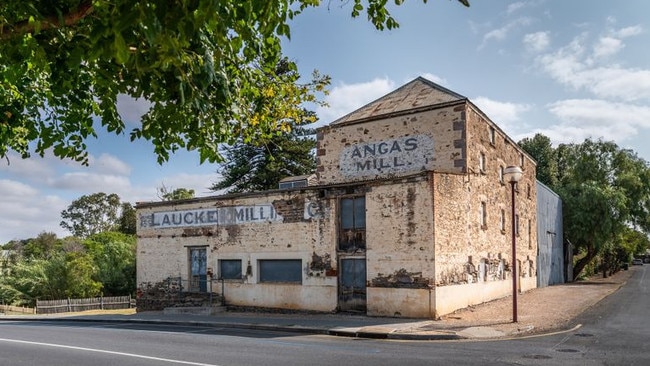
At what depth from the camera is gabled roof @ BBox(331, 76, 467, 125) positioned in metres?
22.2

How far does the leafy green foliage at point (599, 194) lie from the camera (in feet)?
130

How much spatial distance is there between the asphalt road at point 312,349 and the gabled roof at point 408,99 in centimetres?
1045

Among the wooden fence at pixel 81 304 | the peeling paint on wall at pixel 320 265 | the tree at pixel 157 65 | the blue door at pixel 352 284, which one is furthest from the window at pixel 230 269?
the wooden fence at pixel 81 304

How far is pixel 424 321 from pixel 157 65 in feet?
45.5

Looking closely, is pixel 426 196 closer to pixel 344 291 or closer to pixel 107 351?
pixel 344 291

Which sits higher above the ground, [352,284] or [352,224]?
[352,224]

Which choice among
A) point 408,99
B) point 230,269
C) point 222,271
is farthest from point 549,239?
point 222,271

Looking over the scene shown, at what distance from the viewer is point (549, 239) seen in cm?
3656

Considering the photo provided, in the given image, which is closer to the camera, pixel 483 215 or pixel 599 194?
pixel 483 215

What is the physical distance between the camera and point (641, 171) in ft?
157

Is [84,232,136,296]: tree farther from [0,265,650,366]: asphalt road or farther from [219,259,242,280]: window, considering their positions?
[0,265,650,366]: asphalt road

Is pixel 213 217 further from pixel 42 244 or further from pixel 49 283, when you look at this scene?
pixel 42 244

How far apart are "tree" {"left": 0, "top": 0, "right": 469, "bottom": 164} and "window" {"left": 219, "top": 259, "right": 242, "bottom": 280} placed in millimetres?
13762

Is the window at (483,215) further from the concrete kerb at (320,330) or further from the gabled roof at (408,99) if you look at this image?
the concrete kerb at (320,330)
